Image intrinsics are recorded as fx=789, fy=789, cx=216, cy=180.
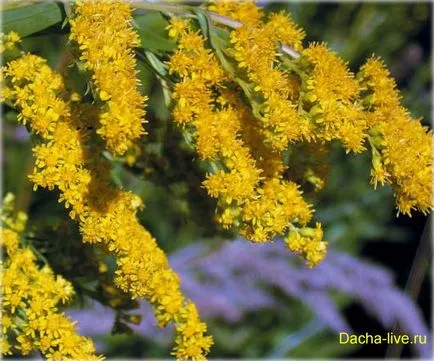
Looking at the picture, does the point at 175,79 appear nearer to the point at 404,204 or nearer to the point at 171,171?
the point at 171,171

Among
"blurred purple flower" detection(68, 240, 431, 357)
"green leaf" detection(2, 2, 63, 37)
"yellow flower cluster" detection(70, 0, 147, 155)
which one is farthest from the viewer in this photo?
"blurred purple flower" detection(68, 240, 431, 357)

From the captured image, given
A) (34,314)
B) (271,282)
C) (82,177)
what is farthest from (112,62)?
(271,282)

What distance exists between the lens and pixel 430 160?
743 millimetres

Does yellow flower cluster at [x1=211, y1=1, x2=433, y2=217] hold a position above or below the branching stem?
below

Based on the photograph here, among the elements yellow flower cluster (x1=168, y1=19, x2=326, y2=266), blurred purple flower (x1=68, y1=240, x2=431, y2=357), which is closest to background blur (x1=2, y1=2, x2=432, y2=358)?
blurred purple flower (x1=68, y1=240, x2=431, y2=357)

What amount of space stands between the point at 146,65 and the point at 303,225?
0.22 m

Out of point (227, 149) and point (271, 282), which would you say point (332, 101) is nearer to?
point (227, 149)

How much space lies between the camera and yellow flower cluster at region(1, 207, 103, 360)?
2.44ft

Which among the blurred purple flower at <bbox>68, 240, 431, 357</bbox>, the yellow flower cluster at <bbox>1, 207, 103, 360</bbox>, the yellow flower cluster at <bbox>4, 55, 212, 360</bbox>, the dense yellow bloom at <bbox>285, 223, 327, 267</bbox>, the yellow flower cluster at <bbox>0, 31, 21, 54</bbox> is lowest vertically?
the blurred purple flower at <bbox>68, 240, 431, 357</bbox>

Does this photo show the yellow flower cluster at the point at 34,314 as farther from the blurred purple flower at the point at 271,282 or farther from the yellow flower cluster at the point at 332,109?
the blurred purple flower at the point at 271,282

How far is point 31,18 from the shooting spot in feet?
2.47

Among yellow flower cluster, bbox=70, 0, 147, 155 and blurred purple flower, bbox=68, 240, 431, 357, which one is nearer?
yellow flower cluster, bbox=70, 0, 147, 155

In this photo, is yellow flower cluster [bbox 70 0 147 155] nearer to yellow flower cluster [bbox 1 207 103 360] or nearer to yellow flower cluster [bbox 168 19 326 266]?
yellow flower cluster [bbox 168 19 326 266]

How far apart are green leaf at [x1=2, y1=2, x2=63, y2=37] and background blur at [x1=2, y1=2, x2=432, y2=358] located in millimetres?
707
